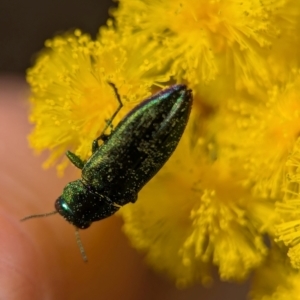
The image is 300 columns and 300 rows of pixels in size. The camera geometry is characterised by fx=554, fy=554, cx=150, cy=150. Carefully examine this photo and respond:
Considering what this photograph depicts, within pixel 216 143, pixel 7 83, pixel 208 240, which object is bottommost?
pixel 208 240

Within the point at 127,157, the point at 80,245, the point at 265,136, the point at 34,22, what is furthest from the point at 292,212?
the point at 34,22

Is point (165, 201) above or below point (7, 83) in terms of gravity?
below

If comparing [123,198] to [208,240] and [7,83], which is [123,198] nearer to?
[208,240]

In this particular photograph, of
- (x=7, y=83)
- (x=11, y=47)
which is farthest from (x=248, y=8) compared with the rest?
(x=11, y=47)

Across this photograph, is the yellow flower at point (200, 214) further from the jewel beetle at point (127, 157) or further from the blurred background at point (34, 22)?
the blurred background at point (34, 22)

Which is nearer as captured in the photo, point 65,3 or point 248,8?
point 248,8

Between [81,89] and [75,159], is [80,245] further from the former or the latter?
[81,89]

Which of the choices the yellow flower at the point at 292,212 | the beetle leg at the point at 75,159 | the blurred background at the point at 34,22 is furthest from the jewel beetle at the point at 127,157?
the blurred background at the point at 34,22

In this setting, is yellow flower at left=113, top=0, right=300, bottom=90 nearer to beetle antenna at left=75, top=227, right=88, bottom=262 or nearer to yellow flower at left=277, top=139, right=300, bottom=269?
yellow flower at left=277, top=139, right=300, bottom=269
